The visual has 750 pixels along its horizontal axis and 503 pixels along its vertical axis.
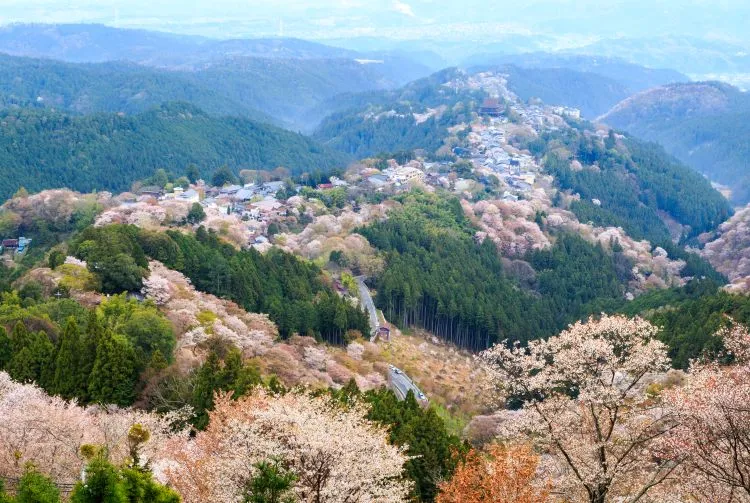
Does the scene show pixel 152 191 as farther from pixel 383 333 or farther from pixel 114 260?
pixel 114 260

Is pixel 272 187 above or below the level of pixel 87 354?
below

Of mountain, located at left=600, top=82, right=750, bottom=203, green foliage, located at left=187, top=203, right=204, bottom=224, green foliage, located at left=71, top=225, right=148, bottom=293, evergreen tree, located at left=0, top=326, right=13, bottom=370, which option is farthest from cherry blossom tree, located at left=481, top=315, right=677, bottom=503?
mountain, located at left=600, top=82, right=750, bottom=203

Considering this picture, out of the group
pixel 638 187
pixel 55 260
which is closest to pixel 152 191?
pixel 55 260

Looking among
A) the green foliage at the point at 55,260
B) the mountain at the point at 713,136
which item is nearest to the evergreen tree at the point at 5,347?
the green foliage at the point at 55,260

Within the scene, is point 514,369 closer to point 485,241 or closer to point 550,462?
point 550,462

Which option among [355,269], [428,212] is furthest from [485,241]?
[355,269]

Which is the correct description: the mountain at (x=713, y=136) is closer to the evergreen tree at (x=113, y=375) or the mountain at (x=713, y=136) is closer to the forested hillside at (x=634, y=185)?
the forested hillside at (x=634, y=185)

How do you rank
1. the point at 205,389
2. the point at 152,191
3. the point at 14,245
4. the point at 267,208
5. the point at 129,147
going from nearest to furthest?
the point at 205,389
the point at 14,245
the point at 267,208
the point at 152,191
the point at 129,147

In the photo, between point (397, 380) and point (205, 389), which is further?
point (397, 380)
